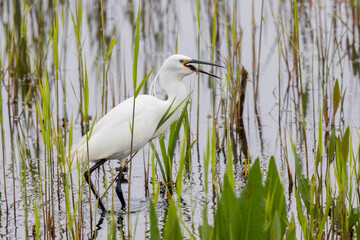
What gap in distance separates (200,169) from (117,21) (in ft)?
14.4

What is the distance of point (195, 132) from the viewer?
6.07 m

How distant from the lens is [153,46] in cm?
827

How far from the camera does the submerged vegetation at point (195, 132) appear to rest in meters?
2.96

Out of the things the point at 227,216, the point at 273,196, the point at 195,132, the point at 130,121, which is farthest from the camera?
the point at 195,132

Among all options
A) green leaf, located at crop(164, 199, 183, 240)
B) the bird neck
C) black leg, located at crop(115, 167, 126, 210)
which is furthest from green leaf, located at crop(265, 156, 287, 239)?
black leg, located at crop(115, 167, 126, 210)

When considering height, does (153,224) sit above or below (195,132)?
below

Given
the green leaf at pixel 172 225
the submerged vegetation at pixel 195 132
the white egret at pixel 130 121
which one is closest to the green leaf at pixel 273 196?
the submerged vegetation at pixel 195 132

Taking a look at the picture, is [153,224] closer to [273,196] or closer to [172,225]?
[172,225]

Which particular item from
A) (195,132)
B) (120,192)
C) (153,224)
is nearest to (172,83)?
(120,192)

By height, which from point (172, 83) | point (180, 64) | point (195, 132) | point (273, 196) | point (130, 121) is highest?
point (180, 64)

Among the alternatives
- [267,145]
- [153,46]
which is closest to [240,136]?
[267,145]

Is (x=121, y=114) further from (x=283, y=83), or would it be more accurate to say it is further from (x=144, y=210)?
(x=283, y=83)

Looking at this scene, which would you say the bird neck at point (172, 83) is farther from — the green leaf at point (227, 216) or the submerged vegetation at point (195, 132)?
the green leaf at point (227, 216)

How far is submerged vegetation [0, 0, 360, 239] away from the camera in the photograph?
2957 millimetres
